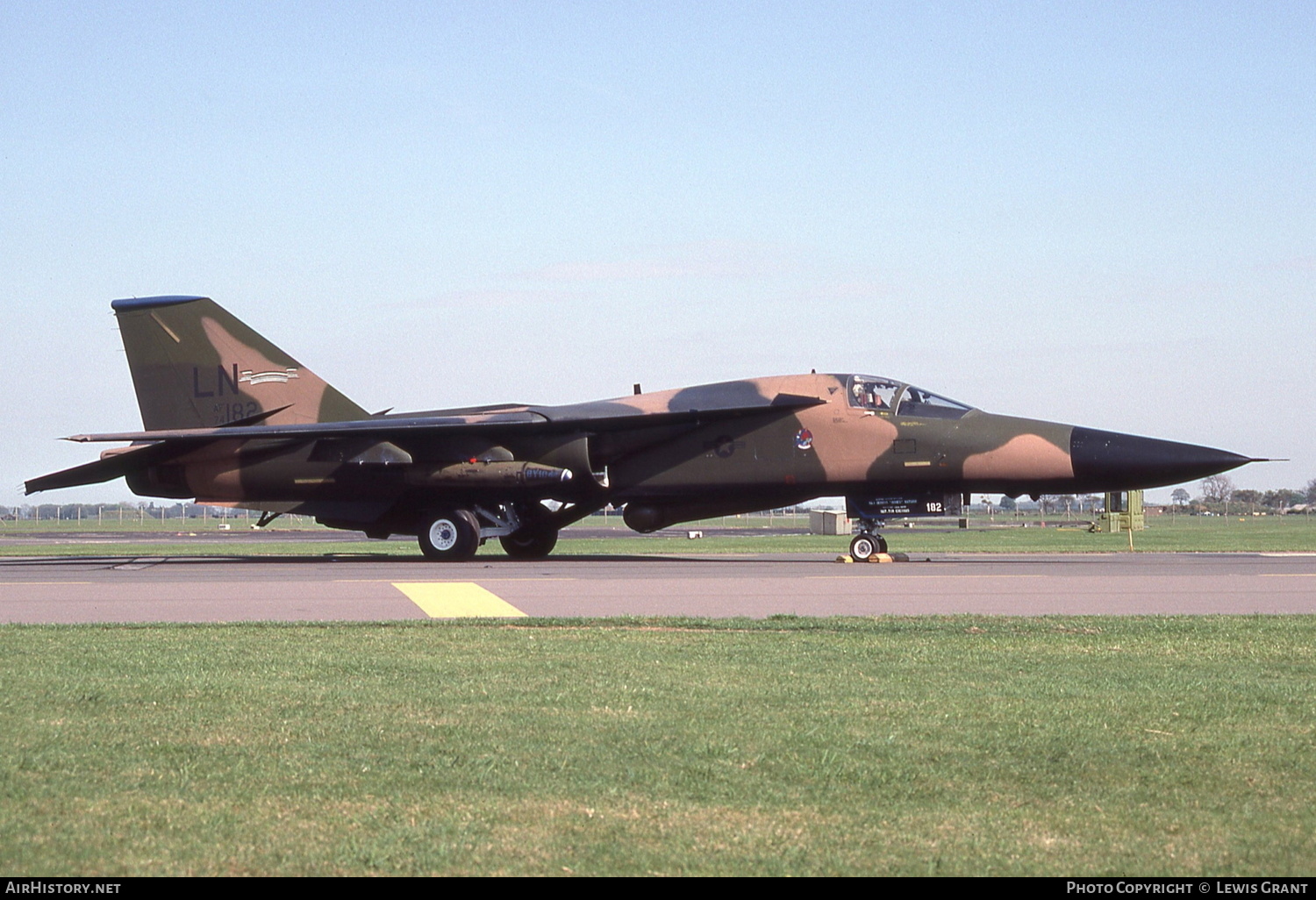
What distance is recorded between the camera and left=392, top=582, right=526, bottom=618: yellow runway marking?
38.8 feet

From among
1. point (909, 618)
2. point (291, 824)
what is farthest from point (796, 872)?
point (909, 618)

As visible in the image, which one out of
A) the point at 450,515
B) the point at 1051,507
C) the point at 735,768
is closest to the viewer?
the point at 735,768

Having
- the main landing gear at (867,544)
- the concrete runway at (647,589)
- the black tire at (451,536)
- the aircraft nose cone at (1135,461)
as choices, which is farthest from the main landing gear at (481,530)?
the aircraft nose cone at (1135,461)

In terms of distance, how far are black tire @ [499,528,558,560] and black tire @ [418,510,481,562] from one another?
161 cm

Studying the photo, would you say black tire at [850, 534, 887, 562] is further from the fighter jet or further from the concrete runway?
the concrete runway

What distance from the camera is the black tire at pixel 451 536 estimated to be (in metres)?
23.7

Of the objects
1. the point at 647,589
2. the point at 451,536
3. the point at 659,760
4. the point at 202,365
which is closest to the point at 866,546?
the point at 451,536

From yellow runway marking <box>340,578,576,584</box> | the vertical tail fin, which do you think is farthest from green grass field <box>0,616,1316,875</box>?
the vertical tail fin

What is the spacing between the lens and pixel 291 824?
4.22 m

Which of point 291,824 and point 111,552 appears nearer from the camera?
point 291,824

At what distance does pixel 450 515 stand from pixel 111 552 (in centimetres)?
1104

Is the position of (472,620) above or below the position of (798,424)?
below

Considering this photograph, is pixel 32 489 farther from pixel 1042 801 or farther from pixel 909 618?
pixel 1042 801
